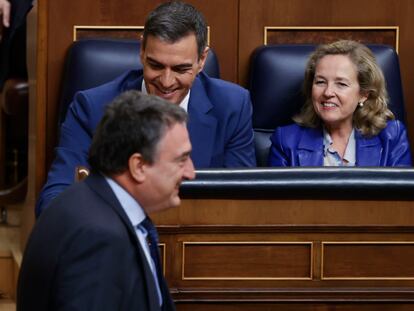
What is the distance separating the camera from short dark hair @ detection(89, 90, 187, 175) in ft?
4.00

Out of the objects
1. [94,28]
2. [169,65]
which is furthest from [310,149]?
[94,28]

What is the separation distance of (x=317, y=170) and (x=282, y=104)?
25.6 inches

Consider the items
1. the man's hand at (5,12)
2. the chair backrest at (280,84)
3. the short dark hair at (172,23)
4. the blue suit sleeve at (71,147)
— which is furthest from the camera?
the man's hand at (5,12)

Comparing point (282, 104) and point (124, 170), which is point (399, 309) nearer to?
point (124, 170)

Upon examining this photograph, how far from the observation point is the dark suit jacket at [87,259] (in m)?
1.17

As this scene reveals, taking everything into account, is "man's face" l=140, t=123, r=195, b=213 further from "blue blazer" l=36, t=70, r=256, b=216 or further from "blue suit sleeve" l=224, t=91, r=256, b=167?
"blue suit sleeve" l=224, t=91, r=256, b=167

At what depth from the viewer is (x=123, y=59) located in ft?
6.84

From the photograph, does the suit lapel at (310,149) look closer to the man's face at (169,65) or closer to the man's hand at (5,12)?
the man's face at (169,65)

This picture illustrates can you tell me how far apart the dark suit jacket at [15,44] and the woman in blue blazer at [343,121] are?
64 centimetres

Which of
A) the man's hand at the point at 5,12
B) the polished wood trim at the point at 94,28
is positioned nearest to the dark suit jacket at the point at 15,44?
the man's hand at the point at 5,12

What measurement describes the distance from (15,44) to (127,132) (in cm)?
146

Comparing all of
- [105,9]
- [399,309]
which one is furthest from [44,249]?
[105,9]

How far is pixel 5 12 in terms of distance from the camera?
7.68 ft

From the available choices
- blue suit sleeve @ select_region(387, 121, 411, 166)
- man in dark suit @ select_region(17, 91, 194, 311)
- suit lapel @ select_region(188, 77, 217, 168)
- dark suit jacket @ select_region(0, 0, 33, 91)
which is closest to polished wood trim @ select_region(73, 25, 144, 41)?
dark suit jacket @ select_region(0, 0, 33, 91)
